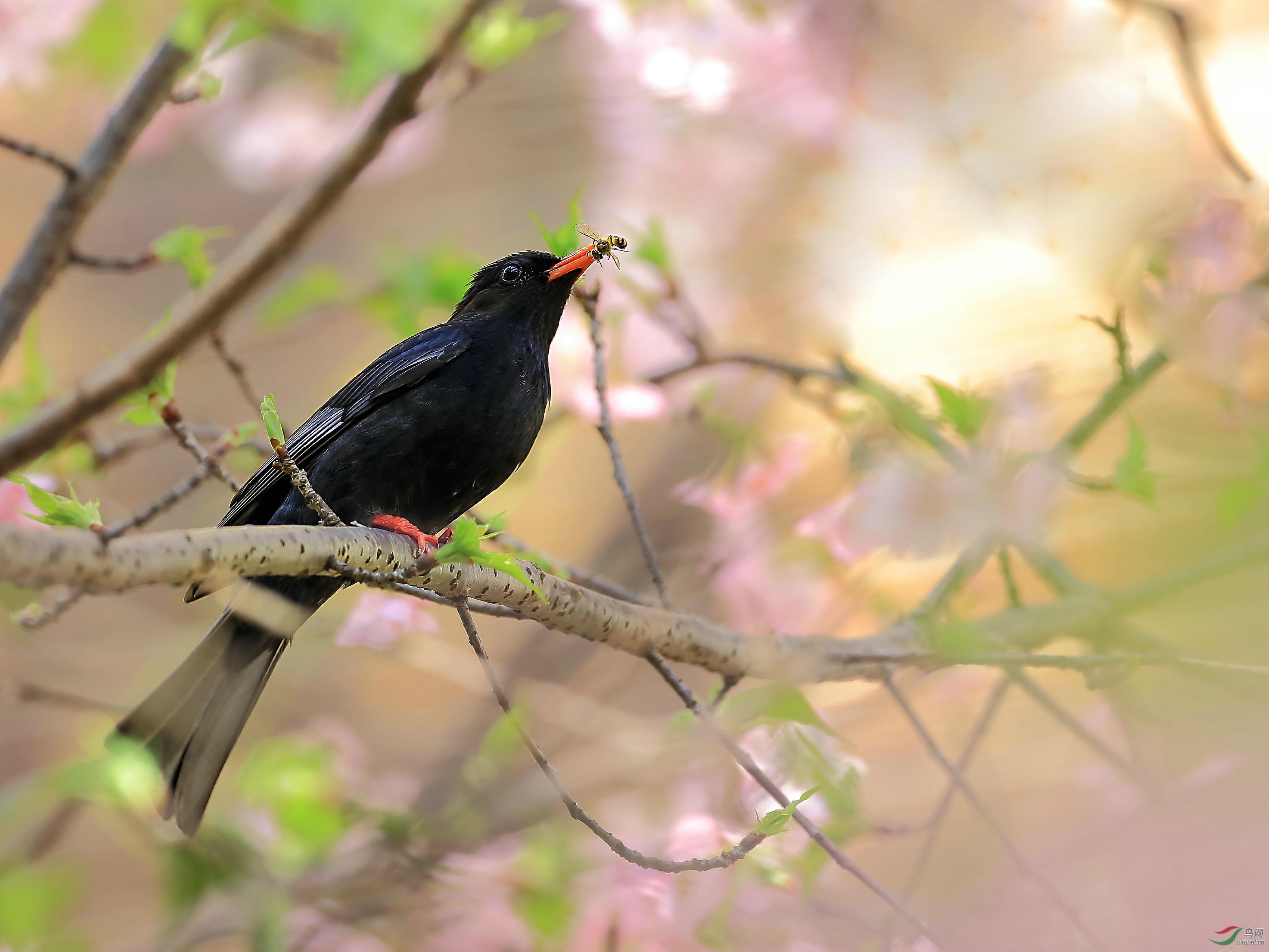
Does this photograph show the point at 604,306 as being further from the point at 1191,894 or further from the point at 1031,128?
the point at 1191,894

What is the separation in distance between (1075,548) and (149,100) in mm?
3191

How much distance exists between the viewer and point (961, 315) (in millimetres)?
3977

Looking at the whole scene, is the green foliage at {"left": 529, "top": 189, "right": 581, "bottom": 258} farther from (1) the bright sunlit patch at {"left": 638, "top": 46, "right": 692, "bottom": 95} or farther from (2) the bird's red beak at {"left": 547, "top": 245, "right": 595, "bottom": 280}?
(1) the bright sunlit patch at {"left": 638, "top": 46, "right": 692, "bottom": 95}

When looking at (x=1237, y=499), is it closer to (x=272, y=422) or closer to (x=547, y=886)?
(x=272, y=422)

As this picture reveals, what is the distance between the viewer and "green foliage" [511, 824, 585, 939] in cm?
241

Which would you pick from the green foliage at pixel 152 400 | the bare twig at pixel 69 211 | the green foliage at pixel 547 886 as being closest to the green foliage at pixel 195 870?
the green foliage at pixel 547 886

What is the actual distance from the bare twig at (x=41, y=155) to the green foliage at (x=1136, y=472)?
6.42ft

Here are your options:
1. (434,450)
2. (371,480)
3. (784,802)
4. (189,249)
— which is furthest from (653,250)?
(784,802)

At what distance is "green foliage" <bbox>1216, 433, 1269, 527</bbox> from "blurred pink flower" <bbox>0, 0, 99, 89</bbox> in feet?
10.4

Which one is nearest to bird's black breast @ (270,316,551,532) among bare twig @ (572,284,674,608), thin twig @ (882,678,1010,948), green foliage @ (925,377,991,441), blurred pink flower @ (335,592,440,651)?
bare twig @ (572,284,674,608)

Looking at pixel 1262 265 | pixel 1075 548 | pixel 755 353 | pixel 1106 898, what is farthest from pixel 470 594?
pixel 1075 548

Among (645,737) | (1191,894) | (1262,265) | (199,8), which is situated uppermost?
(1262,265)

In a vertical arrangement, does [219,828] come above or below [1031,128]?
below

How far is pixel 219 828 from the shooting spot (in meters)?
2.56
